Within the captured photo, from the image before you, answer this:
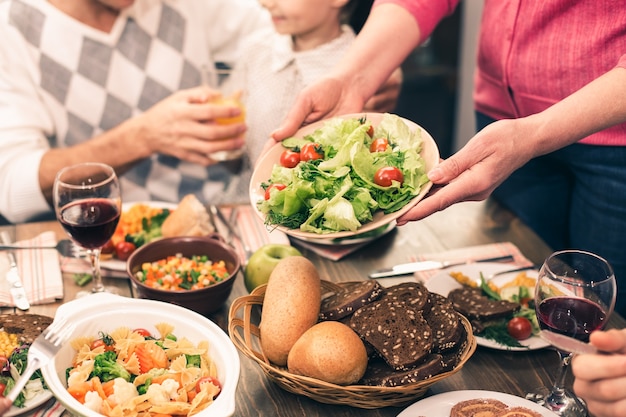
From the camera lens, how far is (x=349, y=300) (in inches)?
51.8

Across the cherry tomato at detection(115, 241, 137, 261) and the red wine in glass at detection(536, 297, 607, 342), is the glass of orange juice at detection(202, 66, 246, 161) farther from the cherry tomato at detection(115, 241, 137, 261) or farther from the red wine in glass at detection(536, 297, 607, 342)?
the red wine in glass at detection(536, 297, 607, 342)

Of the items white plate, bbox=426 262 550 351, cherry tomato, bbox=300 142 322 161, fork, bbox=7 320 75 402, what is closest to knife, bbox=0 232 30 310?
fork, bbox=7 320 75 402

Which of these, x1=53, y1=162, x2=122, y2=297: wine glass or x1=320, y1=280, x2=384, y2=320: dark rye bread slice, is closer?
x1=320, y1=280, x2=384, y2=320: dark rye bread slice

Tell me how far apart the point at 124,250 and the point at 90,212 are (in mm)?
190

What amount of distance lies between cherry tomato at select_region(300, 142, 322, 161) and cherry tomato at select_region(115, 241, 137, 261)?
19.4 inches

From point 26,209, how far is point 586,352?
1731 millimetres

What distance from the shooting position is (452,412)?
116 cm

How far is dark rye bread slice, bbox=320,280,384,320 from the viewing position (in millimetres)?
1306

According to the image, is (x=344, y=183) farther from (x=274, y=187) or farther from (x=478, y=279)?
(x=478, y=279)

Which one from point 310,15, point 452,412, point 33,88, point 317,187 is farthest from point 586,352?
point 33,88

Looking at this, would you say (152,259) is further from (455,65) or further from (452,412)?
(455,65)

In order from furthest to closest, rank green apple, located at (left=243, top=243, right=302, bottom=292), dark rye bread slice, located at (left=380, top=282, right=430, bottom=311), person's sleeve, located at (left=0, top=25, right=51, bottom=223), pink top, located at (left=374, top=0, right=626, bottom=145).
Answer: person's sleeve, located at (left=0, top=25, right=51, bottom=223)
pink top, located at (left=374, top=0, right=626, bottom=145)
green apple, located at (left=243, top=243, right=302, bottom=292)
dark rye bread slice, located at (left=380, top=282, right=430, bottom=311)

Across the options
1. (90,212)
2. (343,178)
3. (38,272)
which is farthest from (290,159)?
(38,272)

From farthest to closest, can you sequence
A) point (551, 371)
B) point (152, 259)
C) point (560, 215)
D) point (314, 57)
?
point (314, 57) → point (560, 215) → point (152, 259) → point (551, 371)
